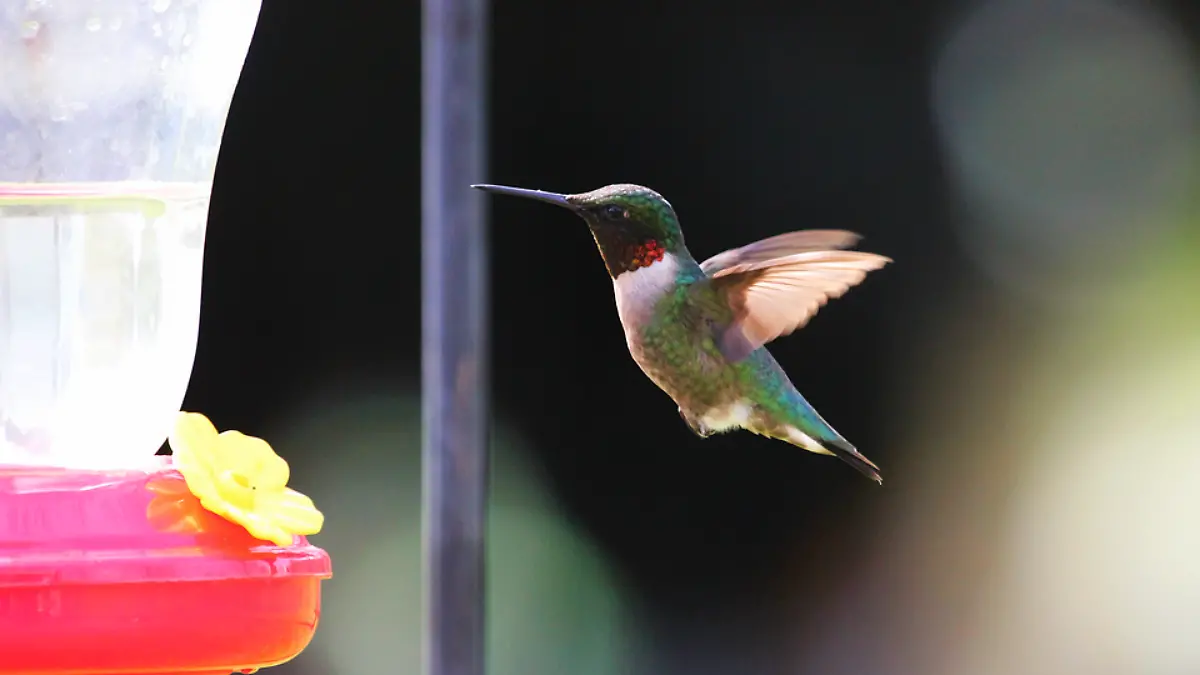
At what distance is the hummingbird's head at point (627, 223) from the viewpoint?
1.95m

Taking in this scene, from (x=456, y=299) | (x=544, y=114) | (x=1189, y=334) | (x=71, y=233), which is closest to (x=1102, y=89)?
(x=1189, y=334)

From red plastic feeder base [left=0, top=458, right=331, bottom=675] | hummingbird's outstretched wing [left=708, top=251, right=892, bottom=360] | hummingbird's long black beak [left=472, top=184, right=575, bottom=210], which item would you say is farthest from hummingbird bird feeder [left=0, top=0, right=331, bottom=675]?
hummingbird's outstretched wing [left=708, top=251, right=892, bottom=360]

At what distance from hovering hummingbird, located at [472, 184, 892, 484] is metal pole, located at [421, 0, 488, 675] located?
0.35 metres

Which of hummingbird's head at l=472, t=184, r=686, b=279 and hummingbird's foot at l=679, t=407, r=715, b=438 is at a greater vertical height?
hummingbird's head at l=472, t=184, r=686, b=279

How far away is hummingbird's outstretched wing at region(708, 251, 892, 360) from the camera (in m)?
1.83

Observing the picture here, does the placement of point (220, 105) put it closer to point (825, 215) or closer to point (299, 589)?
point (299, 589)

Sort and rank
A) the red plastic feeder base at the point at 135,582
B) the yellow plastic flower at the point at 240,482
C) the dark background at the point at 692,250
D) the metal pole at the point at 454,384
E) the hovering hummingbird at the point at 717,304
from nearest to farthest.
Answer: the red plastic feeder base at the point at 135,582 → the yellow plastic flower at the point at 240,482 → the hovering hummingbird at the point at 717,304 → the metal pole at the point at 454,384 → the dark background at the point at 692,250

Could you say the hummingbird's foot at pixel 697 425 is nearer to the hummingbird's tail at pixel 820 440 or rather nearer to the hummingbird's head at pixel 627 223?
the hummingbird's tail at pixel 820 440

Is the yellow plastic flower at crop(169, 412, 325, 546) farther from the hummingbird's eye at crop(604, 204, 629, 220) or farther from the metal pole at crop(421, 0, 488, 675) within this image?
the metal pole at crop(421, 0, 488, 675)

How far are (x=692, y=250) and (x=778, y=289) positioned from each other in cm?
182

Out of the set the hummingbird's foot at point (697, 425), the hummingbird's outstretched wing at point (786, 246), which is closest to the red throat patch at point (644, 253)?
the hummingbird's outstretched wing at point (786, 246)

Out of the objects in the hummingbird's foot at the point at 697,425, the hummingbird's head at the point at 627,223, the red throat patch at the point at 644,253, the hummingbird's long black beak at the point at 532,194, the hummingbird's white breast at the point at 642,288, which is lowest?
the hummingbird's foot at the point at 697,425

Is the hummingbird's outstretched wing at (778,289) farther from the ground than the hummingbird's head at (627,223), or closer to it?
closer to it

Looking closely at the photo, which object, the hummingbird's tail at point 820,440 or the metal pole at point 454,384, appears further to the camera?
the metal pole at point 454,384
